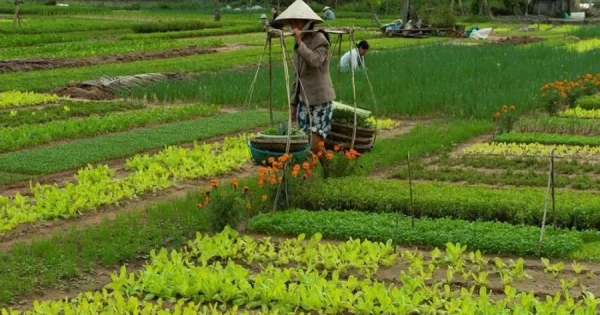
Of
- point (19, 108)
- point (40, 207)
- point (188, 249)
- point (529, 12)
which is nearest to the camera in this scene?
point (188, 249)

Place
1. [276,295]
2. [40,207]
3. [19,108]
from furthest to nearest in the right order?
[19,108] → [40,207] → [276,295]

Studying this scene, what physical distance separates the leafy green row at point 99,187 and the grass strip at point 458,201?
5.56 feet

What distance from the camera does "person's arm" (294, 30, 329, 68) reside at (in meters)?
9.77

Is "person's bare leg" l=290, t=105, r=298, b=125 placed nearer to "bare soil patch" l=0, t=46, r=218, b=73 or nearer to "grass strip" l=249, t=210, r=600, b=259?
"grass strip" l=249, t=210, r=600, b=259

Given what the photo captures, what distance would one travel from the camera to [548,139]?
43.2 ft

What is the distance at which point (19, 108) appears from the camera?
16859 millimetres

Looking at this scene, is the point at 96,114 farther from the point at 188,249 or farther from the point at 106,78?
the point at 188,249

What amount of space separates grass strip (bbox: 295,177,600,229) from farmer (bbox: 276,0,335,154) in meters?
0.62

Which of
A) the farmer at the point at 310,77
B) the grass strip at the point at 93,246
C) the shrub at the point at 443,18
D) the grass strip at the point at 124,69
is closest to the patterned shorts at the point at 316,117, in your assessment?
the farmer at the point at 310,77

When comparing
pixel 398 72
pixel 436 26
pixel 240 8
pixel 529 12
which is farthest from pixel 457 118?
pixel 240 8

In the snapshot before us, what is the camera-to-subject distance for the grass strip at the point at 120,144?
11.5 m

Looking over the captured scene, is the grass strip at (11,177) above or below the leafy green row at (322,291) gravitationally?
below

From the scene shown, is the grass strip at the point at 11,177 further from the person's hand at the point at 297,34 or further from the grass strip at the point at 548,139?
the grass strip at the point at 548,139

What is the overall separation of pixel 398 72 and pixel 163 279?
14.3 metres
